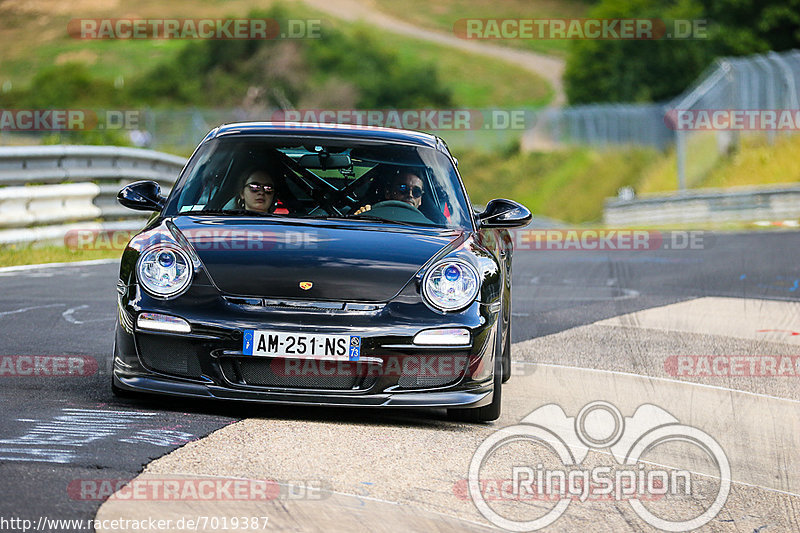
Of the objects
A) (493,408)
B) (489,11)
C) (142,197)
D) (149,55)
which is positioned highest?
(489,11)

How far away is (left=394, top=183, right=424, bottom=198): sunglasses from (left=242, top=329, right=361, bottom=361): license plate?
57.2 inches

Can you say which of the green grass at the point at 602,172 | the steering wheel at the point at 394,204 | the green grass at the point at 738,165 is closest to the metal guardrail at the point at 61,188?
the steering wheel at the point at 394,204

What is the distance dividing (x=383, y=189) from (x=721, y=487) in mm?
2433

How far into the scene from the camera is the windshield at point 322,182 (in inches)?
267

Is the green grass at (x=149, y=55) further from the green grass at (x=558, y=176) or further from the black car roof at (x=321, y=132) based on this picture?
the black car roof at (x=321, y=132)

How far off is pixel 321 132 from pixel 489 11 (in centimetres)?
12332

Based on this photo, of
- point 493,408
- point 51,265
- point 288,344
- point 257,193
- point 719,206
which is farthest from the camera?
point 719,206

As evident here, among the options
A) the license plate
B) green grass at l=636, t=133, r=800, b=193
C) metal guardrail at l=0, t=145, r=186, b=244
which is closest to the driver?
the license plate

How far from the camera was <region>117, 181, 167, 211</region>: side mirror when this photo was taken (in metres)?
6.82

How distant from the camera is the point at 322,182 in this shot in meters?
7.21

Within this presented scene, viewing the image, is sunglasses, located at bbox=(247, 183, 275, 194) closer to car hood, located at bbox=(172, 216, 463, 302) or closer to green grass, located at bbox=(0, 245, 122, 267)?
car hood, located at bbox=(172, 216, 463, 302)

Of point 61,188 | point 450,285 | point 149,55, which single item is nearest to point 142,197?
point 450,285

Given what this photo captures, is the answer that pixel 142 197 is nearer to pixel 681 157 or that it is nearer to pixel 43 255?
pixel 43 255

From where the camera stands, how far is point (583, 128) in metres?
55.6
